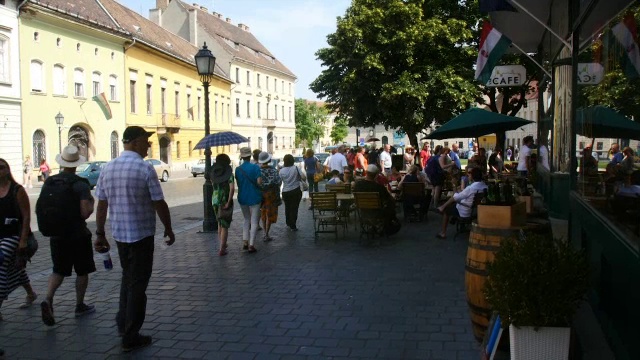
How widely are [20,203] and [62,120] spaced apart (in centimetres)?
2966

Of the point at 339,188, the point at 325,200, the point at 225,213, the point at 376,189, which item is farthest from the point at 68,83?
the point at 376,189

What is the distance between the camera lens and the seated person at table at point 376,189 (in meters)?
10.6

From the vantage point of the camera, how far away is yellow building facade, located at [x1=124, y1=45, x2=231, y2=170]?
1698 inches

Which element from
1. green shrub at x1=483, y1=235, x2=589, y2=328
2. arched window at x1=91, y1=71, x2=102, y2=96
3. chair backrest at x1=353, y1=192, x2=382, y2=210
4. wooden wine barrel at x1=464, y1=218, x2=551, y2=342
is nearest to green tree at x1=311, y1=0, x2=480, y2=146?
chair backrest at x1=353, y1=192, x2=382, y2=210

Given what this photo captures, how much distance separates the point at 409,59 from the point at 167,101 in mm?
30440

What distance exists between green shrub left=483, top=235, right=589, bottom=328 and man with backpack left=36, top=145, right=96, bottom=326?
4.17 m

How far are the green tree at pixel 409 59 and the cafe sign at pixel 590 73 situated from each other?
53.5 ft

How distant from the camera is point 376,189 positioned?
34.7 feet

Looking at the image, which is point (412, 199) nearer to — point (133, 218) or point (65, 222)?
point (65, 222)

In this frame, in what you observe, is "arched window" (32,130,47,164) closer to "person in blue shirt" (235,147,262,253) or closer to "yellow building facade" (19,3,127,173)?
"yellow building facade" (19,3,127,173)

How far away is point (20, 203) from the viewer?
595 centimetres

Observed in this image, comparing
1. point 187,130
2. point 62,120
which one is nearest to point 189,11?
point 187,130

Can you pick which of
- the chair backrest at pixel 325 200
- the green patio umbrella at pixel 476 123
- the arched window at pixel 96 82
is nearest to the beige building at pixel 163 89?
the arched window at pixel 96 82

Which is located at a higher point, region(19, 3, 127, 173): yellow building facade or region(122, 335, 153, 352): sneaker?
region(19, 3, 127, 173): yellow building facade
